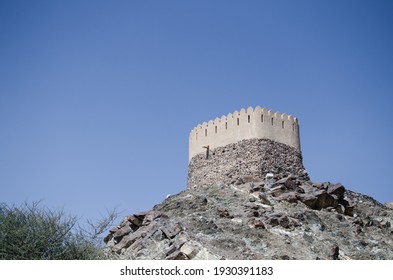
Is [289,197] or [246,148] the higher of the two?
[246,148]

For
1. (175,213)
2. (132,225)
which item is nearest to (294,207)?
(175,213)

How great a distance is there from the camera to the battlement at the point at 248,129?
906 inches

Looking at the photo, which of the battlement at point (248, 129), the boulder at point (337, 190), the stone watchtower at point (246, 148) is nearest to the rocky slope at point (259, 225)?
the boulder at point (337, 190)

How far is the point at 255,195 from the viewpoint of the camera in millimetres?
20531

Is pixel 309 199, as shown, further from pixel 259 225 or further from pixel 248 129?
pixel 248 129

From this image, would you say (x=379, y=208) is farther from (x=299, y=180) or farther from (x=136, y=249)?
(x=136, y=249)

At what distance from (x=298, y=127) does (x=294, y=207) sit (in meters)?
5.34

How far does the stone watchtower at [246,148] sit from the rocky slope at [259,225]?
0.54 metres

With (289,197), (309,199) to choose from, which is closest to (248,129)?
(289,197)

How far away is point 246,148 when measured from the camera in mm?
22609

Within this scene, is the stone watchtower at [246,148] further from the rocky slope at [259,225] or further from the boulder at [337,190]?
the boulder at [337,190]

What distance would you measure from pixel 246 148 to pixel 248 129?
0.88m

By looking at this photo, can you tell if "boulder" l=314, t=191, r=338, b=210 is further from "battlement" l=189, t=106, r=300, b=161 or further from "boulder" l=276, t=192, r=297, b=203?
"battlement" l=189, t=106, r=300, b=161
